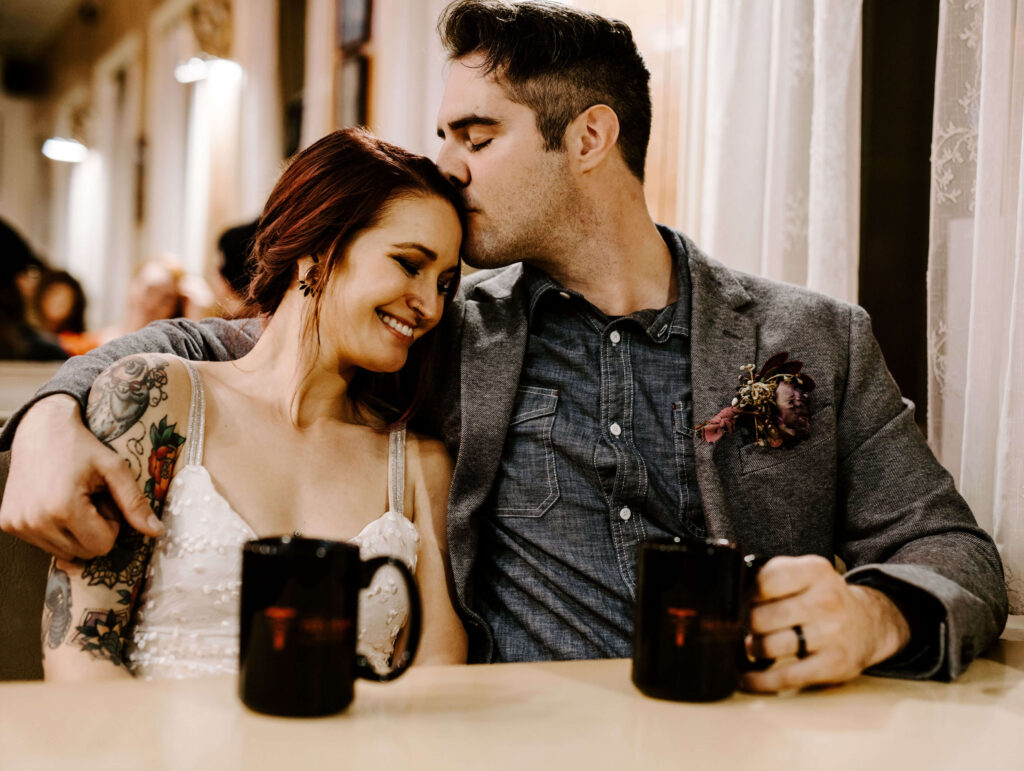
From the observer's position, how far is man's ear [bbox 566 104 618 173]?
1754mm

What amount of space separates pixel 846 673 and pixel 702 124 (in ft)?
4.83

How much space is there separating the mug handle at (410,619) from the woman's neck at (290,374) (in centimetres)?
69

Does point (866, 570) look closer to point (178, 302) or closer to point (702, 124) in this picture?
point (702, 124)

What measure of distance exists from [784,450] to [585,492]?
30cm

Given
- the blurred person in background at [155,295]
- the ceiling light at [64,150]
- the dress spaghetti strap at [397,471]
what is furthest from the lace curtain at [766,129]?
the ceiling light at [64,150]

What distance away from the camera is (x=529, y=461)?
1.50 metres

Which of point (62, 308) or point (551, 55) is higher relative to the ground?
point (551, 55)

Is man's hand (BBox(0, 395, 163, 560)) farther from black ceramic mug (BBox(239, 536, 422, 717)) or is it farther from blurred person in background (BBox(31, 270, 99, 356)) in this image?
blurred person in background (BBox(31, 270, 99, 356))

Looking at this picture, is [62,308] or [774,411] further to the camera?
[62,308]

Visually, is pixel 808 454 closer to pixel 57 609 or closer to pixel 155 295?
pixel 57 609

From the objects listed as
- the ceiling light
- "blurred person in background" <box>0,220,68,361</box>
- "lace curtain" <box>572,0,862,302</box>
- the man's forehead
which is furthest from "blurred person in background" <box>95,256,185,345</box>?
the man's forehead

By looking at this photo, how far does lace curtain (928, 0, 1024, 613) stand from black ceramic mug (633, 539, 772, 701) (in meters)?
0.81

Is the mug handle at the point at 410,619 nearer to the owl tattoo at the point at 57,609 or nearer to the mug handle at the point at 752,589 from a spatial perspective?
the mug handle at the point at 752,589

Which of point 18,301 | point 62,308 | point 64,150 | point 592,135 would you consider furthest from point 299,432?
point 64,150
